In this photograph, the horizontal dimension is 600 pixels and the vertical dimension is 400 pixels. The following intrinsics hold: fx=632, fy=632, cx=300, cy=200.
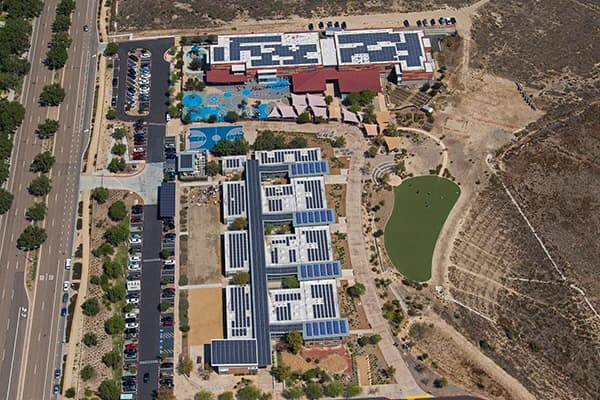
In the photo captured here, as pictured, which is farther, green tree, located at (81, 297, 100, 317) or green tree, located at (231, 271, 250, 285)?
green tree, located at (231, 271, 250, 285)

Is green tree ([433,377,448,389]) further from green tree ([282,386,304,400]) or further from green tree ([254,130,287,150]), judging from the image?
green tree ([254,130,287,150])

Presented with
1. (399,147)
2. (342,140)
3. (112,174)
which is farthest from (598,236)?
(112,174)

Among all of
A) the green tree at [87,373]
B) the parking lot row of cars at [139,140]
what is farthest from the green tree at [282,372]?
the parking lot row of cars at [139,140]

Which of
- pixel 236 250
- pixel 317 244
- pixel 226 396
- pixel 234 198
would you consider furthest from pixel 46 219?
pixel 317 244

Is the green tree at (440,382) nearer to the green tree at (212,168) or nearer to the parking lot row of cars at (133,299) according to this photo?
the parking lot row of cars at (133,299)

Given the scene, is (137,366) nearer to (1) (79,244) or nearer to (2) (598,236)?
(1) (79,244)

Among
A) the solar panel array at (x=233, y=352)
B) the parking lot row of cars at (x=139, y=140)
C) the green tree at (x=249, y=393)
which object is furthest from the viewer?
the parking lot row of cars at (x=139, y=140)

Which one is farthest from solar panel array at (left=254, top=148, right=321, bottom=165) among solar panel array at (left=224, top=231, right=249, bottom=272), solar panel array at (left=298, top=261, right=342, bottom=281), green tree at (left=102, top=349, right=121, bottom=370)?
green tree at (left=102, top=349, right=121, bottom=370)

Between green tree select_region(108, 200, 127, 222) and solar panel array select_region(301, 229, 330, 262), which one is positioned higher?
green tree select_region(108, 200, 127, 222)
